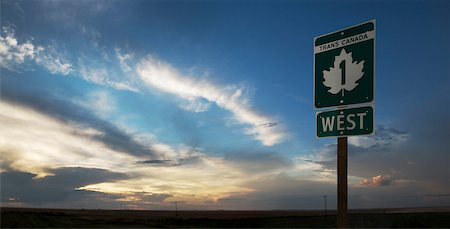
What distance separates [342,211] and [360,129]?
3.63 feet

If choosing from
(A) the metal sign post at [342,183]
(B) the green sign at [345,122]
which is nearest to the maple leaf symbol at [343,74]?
(B) the green sign at [345,122]

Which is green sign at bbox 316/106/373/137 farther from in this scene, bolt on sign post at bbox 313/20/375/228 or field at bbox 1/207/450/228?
field at bbox 1/207/450/228

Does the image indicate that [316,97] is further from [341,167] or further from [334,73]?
[341,167]

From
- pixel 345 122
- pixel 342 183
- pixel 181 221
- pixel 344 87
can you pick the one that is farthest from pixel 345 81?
pixel 181 221

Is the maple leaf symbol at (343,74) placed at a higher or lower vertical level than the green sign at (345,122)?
higher

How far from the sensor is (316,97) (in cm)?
580

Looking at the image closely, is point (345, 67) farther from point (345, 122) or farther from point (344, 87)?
point (345, 122)

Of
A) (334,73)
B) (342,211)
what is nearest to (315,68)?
(334,73)

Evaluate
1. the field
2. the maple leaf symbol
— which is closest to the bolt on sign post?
the maple leaf symbol

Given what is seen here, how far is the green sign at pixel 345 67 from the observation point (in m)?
5.26

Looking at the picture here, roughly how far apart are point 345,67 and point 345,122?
0.73 meters

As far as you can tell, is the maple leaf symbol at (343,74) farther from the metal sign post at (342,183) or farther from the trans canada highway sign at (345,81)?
the metal sign post at (342,183)

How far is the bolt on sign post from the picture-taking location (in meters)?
5.27

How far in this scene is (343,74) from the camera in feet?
18.0
